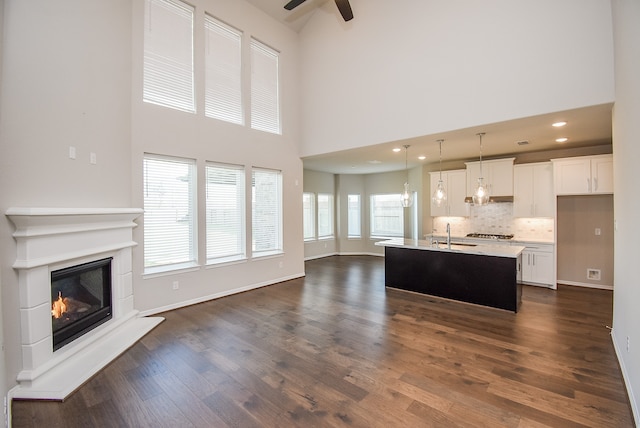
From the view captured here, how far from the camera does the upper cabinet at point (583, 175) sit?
16.0 ft

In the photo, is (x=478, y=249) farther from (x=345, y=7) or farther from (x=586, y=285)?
(x=345, y=7)

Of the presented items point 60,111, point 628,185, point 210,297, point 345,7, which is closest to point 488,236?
point 628,185

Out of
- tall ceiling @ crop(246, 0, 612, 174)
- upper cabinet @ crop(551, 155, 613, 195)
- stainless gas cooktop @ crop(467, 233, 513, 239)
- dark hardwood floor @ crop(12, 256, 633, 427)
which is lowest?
dark hardwood floor @ crop(12, 256, 633, 427)

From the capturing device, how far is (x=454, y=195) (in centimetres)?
675

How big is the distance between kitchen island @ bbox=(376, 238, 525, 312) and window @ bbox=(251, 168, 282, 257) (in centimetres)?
231

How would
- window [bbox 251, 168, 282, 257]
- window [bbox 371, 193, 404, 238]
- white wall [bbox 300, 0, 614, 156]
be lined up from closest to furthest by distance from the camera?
white wall [bbox 300, 0, 614, 156], window [bbox 251, 168, 282, 257], window [bbox 371, 193, 404, 238]

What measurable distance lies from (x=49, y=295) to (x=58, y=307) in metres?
0.32

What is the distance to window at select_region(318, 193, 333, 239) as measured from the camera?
921cm

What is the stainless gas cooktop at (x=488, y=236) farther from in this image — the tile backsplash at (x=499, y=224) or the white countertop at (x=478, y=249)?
the white countertop at (x=478, y=249)

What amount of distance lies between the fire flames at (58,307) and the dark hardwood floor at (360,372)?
2.49 ft

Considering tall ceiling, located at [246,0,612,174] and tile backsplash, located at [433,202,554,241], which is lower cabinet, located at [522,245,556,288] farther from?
tall ceiling, located at [246,0,612,174]

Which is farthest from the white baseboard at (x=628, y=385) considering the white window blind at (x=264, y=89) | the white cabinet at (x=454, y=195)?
the white window blind at (x=264, y=89)

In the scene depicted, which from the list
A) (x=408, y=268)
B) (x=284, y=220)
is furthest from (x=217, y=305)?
(x=408, y=268)

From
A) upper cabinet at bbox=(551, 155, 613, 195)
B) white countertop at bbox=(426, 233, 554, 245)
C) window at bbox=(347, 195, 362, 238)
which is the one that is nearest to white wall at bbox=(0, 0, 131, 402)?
white countertop at bbox=(426, 233, 554, 245)
